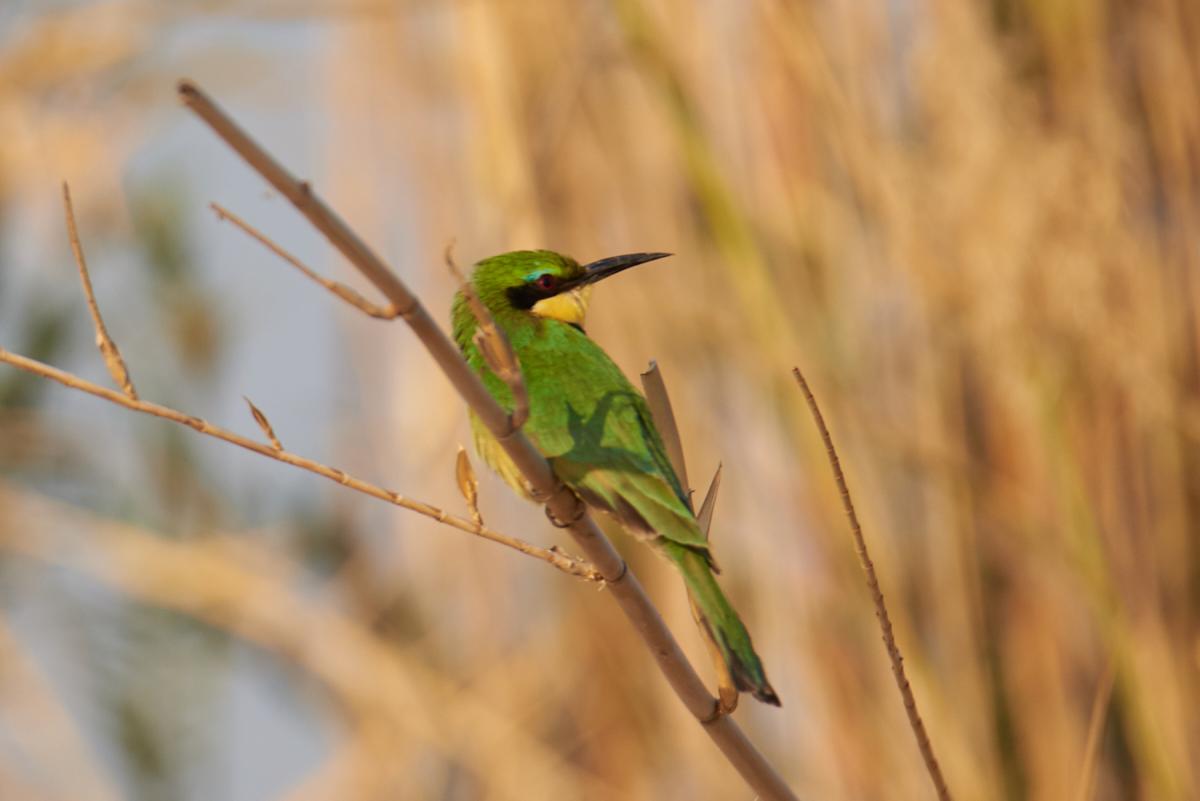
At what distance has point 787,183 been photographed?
2916 millimetres

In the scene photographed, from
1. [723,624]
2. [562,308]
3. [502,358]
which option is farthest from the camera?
[562,308]

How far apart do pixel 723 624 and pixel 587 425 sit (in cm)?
38

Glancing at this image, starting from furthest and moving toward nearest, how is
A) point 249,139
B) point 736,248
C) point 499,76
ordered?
point 499,76, point 736,248, point 249,139

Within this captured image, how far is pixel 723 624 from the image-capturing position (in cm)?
147

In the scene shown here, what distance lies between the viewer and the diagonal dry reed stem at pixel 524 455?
885 millimetres

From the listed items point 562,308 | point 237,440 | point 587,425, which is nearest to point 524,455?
point 237,440

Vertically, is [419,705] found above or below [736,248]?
below

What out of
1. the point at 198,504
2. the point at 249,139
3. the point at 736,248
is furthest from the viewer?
the point at 198,504

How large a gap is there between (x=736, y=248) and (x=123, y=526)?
2.06 m

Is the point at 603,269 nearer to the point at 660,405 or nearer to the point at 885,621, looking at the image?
the point at 660,405

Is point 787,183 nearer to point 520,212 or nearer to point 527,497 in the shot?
point 520,212

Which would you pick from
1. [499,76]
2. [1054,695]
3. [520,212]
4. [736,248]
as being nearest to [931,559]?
[1054,695]

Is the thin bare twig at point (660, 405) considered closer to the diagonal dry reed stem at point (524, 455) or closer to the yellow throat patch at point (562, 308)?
the diagonal dry reed stem at point (524, 455)

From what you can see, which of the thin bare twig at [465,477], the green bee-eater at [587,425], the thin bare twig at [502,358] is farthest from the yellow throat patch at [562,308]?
the thin bare twig at [502,358]
